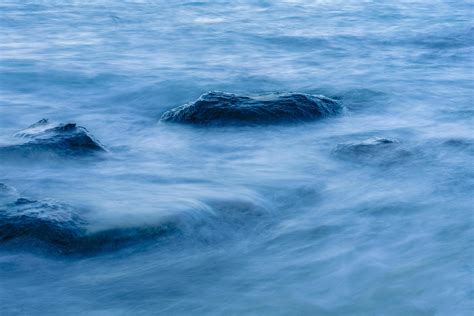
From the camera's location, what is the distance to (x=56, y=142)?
8.63 m

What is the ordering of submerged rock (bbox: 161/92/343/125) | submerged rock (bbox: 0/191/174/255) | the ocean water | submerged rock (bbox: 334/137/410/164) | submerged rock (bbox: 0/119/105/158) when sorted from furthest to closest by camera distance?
submerged rock (bbox: 161/92/343/125), submerged rock (bbox: 334/137/410/164), submerged rock (bbox: 0/119/105/158), submerged rock (bbox: 0/191/174/255), the ocean water

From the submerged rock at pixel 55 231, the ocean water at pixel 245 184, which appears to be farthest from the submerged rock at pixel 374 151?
the submerged rock at pixel 55 231

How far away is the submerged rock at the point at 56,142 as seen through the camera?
851 centimetres

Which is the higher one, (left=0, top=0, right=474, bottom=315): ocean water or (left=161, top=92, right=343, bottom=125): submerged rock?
(left=161, top=92, right=343, bottom=125): submerged rock

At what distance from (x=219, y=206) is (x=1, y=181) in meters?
2.38

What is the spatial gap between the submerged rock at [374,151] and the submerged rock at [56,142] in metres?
3.02

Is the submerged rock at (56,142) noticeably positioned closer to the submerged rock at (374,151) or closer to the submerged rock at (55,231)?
the submerged rock at (55,231)

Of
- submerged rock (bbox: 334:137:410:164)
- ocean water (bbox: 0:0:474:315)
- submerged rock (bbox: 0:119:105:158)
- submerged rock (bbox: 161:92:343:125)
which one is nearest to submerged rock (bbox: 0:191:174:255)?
ocean water (bbox: 0:0:474:315)

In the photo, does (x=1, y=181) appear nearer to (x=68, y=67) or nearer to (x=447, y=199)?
(x=447, y=199)

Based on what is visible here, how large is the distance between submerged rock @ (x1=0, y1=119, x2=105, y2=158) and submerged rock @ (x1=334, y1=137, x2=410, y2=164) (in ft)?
9.91

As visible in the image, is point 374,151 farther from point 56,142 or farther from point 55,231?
point 55,231

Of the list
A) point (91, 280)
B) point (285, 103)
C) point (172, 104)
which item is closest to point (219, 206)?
point (91, 280)

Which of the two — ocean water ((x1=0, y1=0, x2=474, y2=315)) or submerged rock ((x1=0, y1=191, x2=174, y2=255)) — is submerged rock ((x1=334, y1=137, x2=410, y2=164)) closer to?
ocean water ((x1=0, y1=0, x2=474, y2=315))

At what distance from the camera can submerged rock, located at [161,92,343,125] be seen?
9930 millimetres
